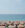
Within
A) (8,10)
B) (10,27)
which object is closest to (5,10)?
(8,10)

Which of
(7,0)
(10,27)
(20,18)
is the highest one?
(7,0)

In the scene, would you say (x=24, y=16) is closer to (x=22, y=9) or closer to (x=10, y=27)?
(x=22, y=9)

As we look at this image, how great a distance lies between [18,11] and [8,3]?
0.18 m

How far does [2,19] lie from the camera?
790mm

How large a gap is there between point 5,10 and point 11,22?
0.61 ft

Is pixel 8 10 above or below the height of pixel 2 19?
above

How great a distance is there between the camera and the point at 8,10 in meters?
0.78

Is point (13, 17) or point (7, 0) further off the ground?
point (7, 0)

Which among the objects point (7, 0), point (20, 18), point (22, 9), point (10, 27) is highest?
point (7, 0)

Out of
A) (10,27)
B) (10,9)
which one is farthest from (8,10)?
(10,27)

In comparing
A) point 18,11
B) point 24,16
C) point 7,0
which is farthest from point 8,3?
point 24,16

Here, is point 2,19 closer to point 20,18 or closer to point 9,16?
point 9,16

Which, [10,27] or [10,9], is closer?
[10,27]

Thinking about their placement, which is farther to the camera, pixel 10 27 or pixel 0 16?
pixel 0 16
